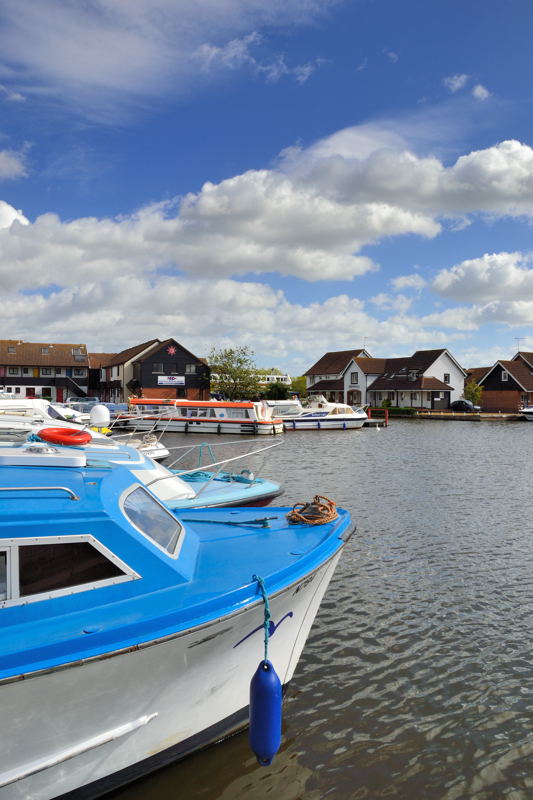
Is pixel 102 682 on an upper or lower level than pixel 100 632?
lower

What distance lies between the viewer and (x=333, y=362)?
85000 millimetres

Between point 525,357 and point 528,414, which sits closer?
point 528,414

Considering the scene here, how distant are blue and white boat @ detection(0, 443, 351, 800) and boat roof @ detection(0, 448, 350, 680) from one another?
0.01m

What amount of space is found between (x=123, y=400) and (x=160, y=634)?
66.3 m

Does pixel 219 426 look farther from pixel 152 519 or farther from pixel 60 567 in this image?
pixel 60 567

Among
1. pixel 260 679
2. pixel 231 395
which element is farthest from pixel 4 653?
pixel 231 395

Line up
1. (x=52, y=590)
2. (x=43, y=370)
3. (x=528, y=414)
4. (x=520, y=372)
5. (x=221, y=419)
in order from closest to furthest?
(x=52, y=590) < (x=221, y=419) < (x=528, y=414) < (x=520, y=372) < (x=43, y=370)

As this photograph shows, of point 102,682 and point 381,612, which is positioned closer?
point 102,682

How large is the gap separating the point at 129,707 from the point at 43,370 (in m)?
77.7

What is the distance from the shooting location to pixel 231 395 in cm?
6975

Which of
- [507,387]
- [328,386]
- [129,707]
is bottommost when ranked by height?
[129,707]

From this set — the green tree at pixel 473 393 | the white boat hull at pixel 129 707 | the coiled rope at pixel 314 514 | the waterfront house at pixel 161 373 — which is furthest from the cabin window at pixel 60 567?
the green tree at pixel 473 393

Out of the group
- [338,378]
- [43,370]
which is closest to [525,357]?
[338,378]

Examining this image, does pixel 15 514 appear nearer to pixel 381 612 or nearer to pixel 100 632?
pixel 100 632
